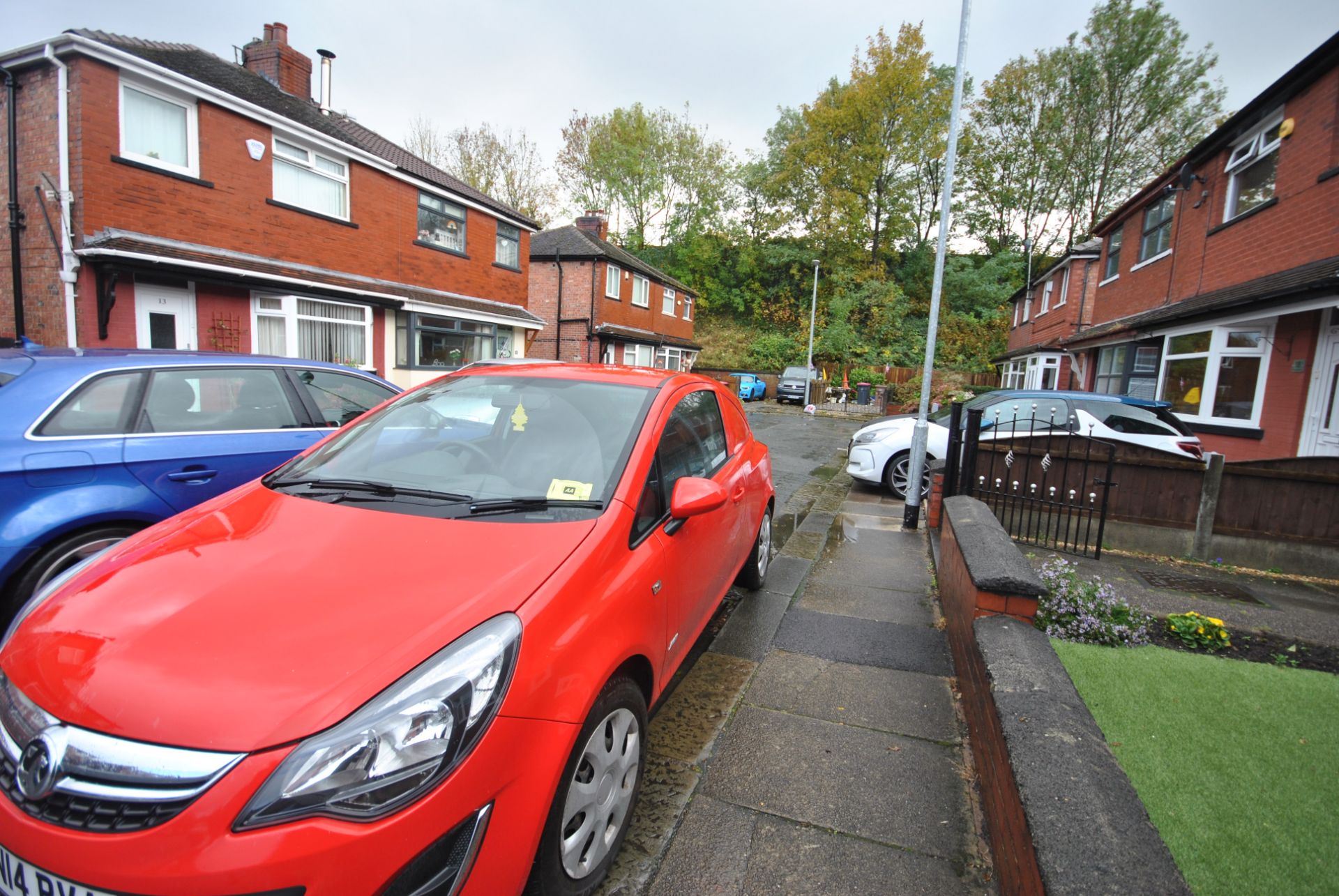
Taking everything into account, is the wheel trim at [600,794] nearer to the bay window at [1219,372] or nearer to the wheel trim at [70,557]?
the wheel trim at [70,557]

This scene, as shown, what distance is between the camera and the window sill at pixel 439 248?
1598cm

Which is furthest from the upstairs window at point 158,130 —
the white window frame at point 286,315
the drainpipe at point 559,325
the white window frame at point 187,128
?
the drainpipe at point 559,325

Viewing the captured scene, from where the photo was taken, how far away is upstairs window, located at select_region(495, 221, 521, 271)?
62.6 ft

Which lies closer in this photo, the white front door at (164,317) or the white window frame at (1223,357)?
the white window frame at (1223,357)

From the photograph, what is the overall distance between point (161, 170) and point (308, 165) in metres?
3.02

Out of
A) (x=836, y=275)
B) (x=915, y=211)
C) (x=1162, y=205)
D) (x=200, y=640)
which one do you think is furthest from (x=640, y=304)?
(x=200, y=640)

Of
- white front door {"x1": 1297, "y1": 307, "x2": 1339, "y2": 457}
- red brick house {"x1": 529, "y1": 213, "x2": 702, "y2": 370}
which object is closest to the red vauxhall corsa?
white front door {"x1": 1297, "y1": 307, "x2": 1339, "y2": 457}

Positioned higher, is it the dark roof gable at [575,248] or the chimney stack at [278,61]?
the chimney stack at [278,61]

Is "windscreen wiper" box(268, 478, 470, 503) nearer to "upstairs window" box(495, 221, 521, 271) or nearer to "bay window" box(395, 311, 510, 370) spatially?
"bay window" box(395, 311, 510, 370)

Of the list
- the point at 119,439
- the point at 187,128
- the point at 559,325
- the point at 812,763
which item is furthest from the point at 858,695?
the point at 559,325

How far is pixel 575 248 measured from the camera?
1001 inches

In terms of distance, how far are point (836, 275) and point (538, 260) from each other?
68.1 feet

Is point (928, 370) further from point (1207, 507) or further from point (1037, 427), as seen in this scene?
point (1207, 507)

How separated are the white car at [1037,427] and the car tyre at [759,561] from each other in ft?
10.2
